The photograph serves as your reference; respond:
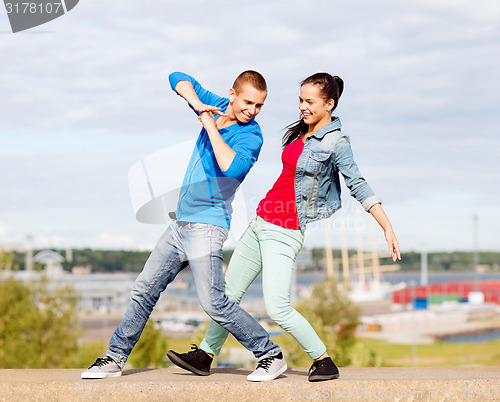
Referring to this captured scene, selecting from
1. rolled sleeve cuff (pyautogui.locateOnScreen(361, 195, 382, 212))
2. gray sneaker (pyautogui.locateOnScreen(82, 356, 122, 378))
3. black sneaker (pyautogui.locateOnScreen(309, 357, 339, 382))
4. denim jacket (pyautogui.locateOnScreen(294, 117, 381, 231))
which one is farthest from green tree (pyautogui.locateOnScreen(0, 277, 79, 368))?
rolled sleeve cuff (pyautogui.locateOnScreen(361, 195, 382, 212))

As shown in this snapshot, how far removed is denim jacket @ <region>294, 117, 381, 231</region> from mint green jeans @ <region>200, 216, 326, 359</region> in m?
0.20

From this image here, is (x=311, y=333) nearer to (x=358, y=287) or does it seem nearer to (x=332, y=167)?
(x=332, y=167)

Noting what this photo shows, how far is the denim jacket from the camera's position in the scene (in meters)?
4.00

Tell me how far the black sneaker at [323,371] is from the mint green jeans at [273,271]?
0.06 m

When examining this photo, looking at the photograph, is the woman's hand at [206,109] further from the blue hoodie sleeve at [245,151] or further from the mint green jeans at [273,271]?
the mint green jeans at [273,271]

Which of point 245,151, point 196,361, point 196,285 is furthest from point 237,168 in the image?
point 196,361

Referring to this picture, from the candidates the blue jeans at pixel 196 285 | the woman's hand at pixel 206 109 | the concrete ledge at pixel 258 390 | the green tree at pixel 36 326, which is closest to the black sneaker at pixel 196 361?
the concrete ledge at pixel 258 390

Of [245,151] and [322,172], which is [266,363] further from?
[245,151]

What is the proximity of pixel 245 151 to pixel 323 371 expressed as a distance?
1.62 metres

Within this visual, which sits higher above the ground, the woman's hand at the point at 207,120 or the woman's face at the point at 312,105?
the woman's face at the point at 312,105

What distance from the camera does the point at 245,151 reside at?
3.91 metres

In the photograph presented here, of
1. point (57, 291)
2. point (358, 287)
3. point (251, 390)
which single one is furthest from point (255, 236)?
point (358, 287)

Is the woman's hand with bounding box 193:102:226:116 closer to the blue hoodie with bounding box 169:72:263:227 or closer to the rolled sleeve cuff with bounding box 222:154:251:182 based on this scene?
the blue hoodie with bounding box 169:72:263:227

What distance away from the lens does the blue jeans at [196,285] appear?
4.04 metres
